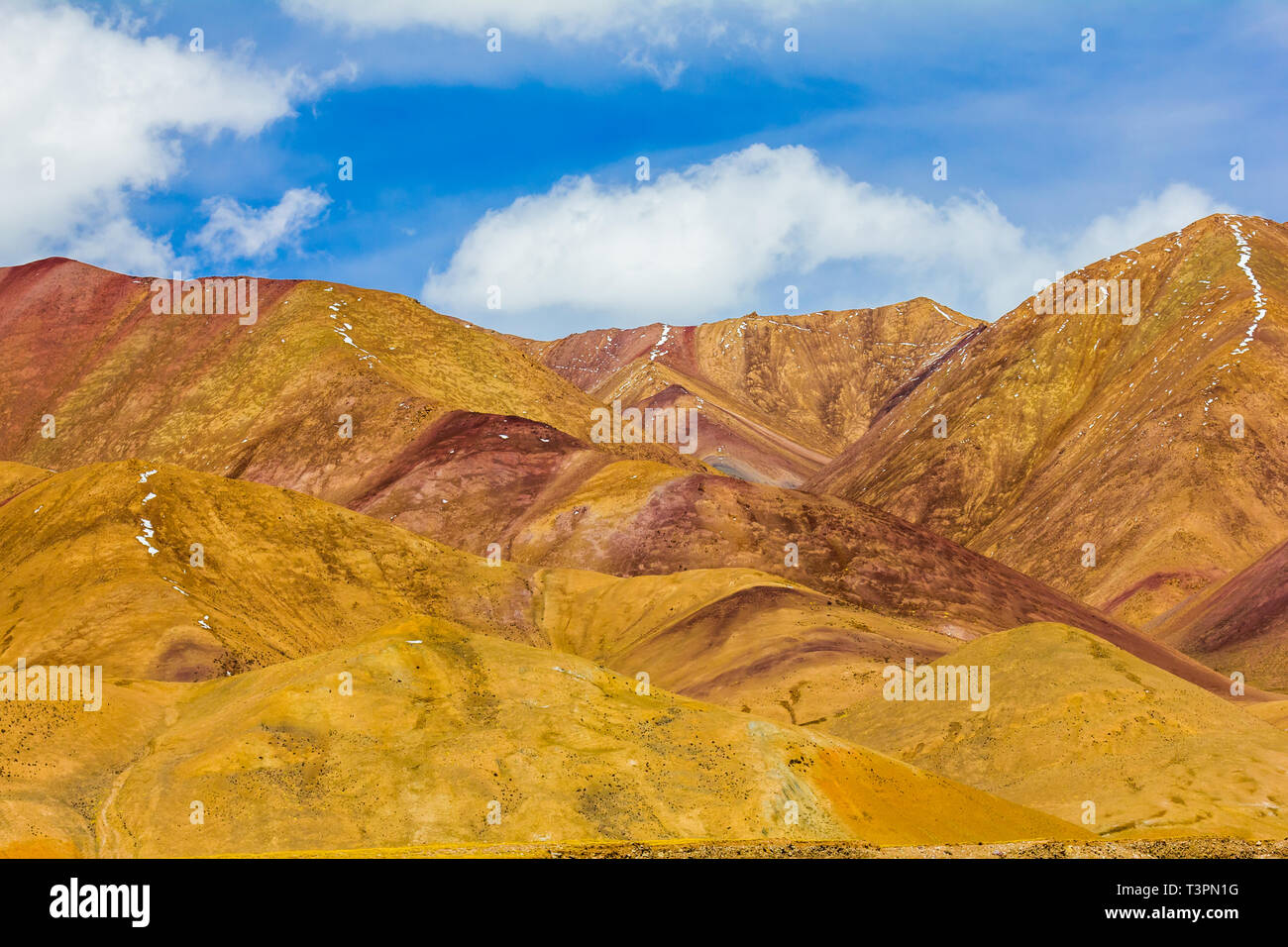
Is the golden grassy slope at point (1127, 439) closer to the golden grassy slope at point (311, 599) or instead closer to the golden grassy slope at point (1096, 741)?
the golden grassy slope at point (311, 599)

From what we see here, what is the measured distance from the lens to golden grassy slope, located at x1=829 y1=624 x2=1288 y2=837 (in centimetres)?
4625

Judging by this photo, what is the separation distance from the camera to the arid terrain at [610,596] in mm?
39500

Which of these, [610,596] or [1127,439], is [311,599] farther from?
[1127,439]

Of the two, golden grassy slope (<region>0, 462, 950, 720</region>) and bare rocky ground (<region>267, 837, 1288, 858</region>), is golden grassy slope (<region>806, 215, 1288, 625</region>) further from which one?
bare rocky ground (<region>267, 837, 1288, 858</region>)

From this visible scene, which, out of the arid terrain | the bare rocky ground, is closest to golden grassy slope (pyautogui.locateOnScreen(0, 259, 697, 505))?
the arid terrain

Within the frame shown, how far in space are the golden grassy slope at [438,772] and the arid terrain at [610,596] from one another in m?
0.16

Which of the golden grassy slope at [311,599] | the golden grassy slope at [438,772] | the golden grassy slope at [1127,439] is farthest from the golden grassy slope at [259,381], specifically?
the golden grassy slope at [438,772]

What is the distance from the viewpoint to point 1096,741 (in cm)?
5238

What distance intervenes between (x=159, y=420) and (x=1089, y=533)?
349ft

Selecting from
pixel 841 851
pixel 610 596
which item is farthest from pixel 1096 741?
pixel 610 596

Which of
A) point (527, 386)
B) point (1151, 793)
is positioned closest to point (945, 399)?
point (527, 386)

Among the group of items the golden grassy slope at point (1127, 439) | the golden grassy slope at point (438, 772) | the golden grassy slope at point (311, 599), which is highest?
the golden grassy slope at point (1127, 439)

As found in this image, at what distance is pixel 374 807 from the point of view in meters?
38.7
